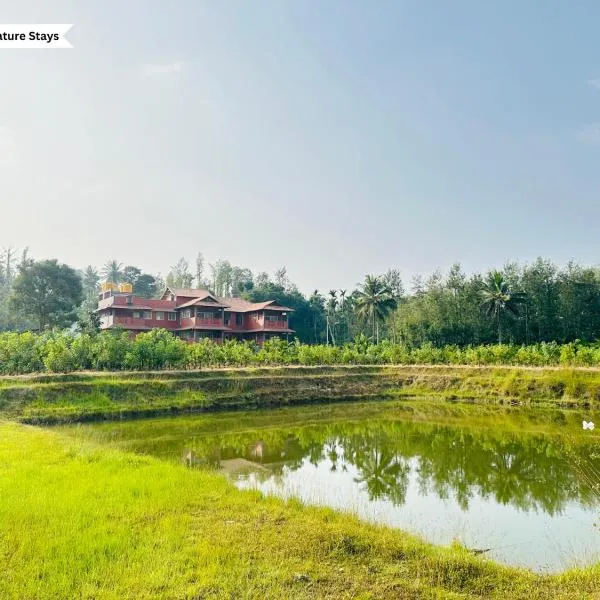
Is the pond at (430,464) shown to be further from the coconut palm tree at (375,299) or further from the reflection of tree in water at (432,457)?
the coconut palm tree at (375,299)

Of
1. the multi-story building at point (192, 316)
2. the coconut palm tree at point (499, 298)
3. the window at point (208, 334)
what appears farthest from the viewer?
the window at point (208, 334)

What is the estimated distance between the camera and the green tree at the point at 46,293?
45438mm

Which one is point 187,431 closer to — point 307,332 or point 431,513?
point 431,513

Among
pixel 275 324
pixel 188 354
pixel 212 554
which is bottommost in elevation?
pixel 212 554

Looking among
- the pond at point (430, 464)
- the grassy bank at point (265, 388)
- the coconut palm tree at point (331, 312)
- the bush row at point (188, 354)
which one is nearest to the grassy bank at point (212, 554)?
the pond at point (430, 464)

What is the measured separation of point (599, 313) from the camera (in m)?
41.4

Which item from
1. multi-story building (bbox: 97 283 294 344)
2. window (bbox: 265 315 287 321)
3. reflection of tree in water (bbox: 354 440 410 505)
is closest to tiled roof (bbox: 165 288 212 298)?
multi-story building (bbox: 97 283 294 344)

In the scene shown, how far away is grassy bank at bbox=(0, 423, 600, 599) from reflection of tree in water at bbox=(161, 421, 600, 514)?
138 inches

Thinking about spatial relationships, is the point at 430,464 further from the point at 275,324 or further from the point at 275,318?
the point at 275,318

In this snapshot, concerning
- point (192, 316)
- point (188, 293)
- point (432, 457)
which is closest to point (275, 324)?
point (192, 316)

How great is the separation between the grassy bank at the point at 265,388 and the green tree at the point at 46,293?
24.7 m

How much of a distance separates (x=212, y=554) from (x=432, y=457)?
9.94 metres

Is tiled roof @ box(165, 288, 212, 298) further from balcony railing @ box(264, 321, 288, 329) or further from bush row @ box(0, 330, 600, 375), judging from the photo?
bush row @ box(0, 330, 600, 375)

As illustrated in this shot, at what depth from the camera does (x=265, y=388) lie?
2783cm
